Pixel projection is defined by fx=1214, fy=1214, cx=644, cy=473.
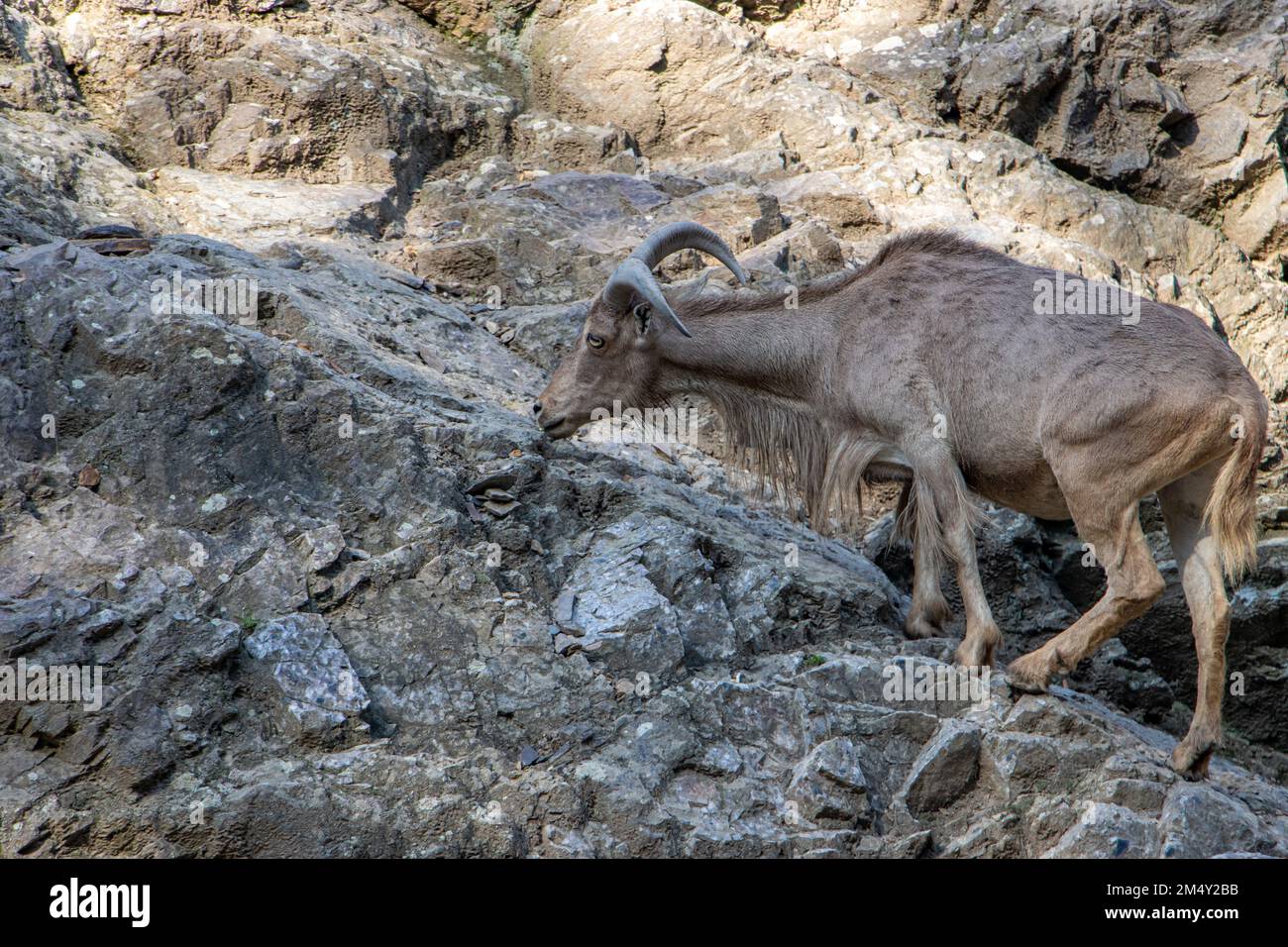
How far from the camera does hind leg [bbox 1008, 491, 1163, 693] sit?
736 cm

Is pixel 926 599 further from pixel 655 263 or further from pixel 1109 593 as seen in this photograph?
pixel 655 263

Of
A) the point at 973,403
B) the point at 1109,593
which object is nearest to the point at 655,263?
the point at 973,403

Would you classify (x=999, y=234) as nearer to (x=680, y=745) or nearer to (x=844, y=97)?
(x=844, y=97)

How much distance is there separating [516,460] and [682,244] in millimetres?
2356

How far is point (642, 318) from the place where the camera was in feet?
30.8

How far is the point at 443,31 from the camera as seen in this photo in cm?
1511

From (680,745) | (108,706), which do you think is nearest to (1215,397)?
(680,745)

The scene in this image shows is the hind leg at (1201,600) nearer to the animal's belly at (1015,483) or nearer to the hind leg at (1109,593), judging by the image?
the hind leg at (1109,593)

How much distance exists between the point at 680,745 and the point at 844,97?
970 cm

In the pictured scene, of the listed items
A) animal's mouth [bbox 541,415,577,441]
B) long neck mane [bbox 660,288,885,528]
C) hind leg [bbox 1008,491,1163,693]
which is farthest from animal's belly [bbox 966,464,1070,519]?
animal's mouth [bbox 541,415,577,441]

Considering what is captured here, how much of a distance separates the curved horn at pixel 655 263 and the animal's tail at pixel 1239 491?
3.58 m

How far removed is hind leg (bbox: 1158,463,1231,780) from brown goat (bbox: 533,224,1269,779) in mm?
12

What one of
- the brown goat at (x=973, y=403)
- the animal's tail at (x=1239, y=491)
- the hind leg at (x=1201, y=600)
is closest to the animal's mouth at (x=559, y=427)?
the brown goat at (x=973, y=403)

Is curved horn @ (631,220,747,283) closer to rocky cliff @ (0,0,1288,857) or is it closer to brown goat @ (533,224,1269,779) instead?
brown goat @ (533,224,1269,779)
